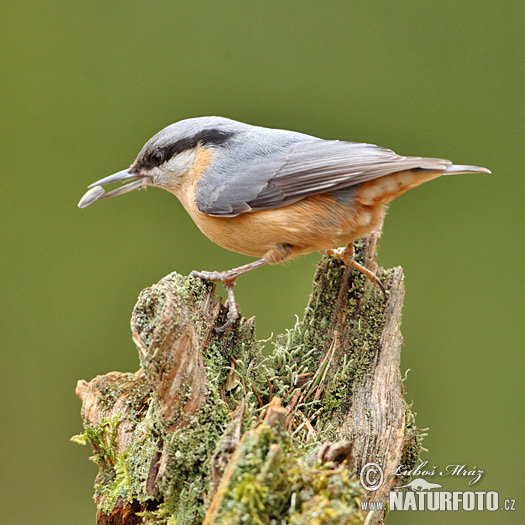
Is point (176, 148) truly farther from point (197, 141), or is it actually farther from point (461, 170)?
point (461, 170)

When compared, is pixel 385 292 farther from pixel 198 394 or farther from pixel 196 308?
pixel 198 394

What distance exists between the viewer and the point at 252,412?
68.1 inches

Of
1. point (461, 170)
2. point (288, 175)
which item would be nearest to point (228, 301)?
point (288, 175)

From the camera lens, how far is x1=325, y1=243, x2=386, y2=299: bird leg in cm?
219

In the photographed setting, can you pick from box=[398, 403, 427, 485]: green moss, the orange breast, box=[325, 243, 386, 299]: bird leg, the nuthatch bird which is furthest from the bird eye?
box=[398, 403, 427, 485]: green moss

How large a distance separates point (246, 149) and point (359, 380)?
0.93m

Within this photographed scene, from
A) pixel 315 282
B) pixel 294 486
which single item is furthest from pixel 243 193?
pixel 294 486

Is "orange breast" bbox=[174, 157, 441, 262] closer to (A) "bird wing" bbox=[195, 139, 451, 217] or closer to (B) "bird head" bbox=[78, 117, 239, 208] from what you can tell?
(A) "bird wing" bbox=[195, 139, 451, 217]

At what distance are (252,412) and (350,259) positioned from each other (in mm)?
772

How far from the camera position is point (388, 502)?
1882mm

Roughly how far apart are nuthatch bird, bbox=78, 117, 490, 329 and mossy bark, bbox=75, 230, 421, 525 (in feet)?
0.58

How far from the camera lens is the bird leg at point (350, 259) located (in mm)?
2189

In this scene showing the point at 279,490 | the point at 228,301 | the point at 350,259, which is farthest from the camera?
the point at 350,259

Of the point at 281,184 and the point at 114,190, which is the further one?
the point at 114,190
